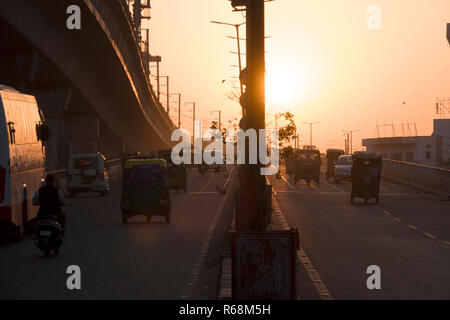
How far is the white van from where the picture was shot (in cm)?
2252

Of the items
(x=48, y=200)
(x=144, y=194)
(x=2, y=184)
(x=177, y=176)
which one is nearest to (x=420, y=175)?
(x=177, y=176)

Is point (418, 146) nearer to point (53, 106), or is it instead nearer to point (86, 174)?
point (53, 106)

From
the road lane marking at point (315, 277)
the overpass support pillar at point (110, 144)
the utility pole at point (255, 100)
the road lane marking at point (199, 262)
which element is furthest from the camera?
the overpass support pillar at point (110, 144)

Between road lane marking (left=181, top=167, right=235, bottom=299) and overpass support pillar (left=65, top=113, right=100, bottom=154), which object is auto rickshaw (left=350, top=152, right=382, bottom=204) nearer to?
road lane marking (left=181, top=167, right=235, bottom=299)

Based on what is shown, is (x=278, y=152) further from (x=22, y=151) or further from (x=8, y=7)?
(x=22, y=151)

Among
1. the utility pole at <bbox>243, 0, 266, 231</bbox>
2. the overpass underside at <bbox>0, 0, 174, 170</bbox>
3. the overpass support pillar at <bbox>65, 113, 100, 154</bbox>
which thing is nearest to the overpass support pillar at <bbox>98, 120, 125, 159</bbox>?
the overpass underside at <bbox>0, 0, 174, 170</bbox>

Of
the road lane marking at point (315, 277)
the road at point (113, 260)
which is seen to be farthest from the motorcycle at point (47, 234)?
the road lane marking at point (315, 277)

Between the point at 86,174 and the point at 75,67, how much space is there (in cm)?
508

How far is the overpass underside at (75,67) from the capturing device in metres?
36.2

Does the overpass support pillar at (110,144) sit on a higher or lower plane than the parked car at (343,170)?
higher

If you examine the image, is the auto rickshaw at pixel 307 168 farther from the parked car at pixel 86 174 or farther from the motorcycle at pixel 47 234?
the motorcycle at pixel 47 234

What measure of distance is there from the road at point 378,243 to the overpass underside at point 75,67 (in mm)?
11099

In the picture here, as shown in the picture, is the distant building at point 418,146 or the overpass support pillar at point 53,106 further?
the distant building at point 418,146

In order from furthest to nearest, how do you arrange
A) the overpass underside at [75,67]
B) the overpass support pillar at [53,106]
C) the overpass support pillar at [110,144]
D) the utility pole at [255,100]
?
the overpass support pillar at [110,144], the overpass support pillar at [53,106], the overpass underside at [75,67], the utility pole at [255,100]
